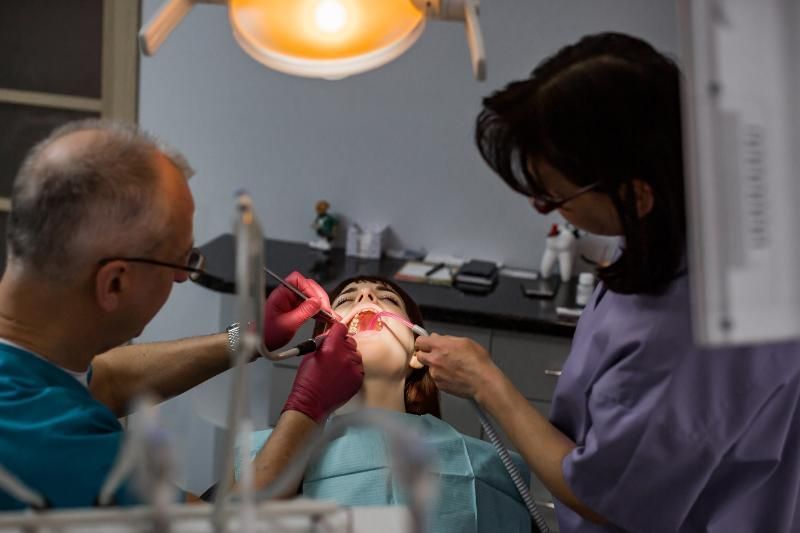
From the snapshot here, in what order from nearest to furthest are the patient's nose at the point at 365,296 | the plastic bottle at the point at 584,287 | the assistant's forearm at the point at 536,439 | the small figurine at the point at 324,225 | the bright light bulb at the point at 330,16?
1. the bright light bulb at the point at 330,16
2. the assistant's forearm at the point at 536,439
3. the patient's nose at the point at 365,296
4. the plastic bottle at the point at 584,287
5. the small figurine at the point at 324,225

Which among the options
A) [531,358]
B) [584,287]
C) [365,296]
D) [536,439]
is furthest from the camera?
[584,287]

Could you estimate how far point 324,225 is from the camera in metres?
3.67

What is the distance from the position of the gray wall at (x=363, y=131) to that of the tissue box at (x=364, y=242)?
0.29 feet

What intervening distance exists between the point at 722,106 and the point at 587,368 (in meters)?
0.92

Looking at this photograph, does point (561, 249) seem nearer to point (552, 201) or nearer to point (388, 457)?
point (388, 457)

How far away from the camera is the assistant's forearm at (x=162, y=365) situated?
1900 mm

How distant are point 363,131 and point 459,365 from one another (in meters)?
2.03

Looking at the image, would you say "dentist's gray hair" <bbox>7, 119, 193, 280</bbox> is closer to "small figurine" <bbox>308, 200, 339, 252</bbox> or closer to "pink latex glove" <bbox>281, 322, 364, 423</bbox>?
"pink latex glove" <bbox>281, 322, 364, 423</bbox>

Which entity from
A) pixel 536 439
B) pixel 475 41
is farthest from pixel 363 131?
pixel 475 41

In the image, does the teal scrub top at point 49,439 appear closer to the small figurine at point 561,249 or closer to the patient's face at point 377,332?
the patient's face at point 377,332

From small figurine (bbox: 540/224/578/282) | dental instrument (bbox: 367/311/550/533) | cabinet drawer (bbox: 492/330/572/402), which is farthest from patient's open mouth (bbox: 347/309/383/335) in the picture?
small figurine (bbox: 540/224/578/282)

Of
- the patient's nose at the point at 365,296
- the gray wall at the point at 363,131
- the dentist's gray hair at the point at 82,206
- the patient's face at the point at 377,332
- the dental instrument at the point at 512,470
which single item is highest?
the gray wall at the point at 363,131

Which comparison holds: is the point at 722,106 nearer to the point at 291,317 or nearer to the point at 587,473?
the point at 587,473

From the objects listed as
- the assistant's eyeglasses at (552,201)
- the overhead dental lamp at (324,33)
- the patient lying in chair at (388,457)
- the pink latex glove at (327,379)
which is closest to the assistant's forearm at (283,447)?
the pink latex glove at (327,379)
